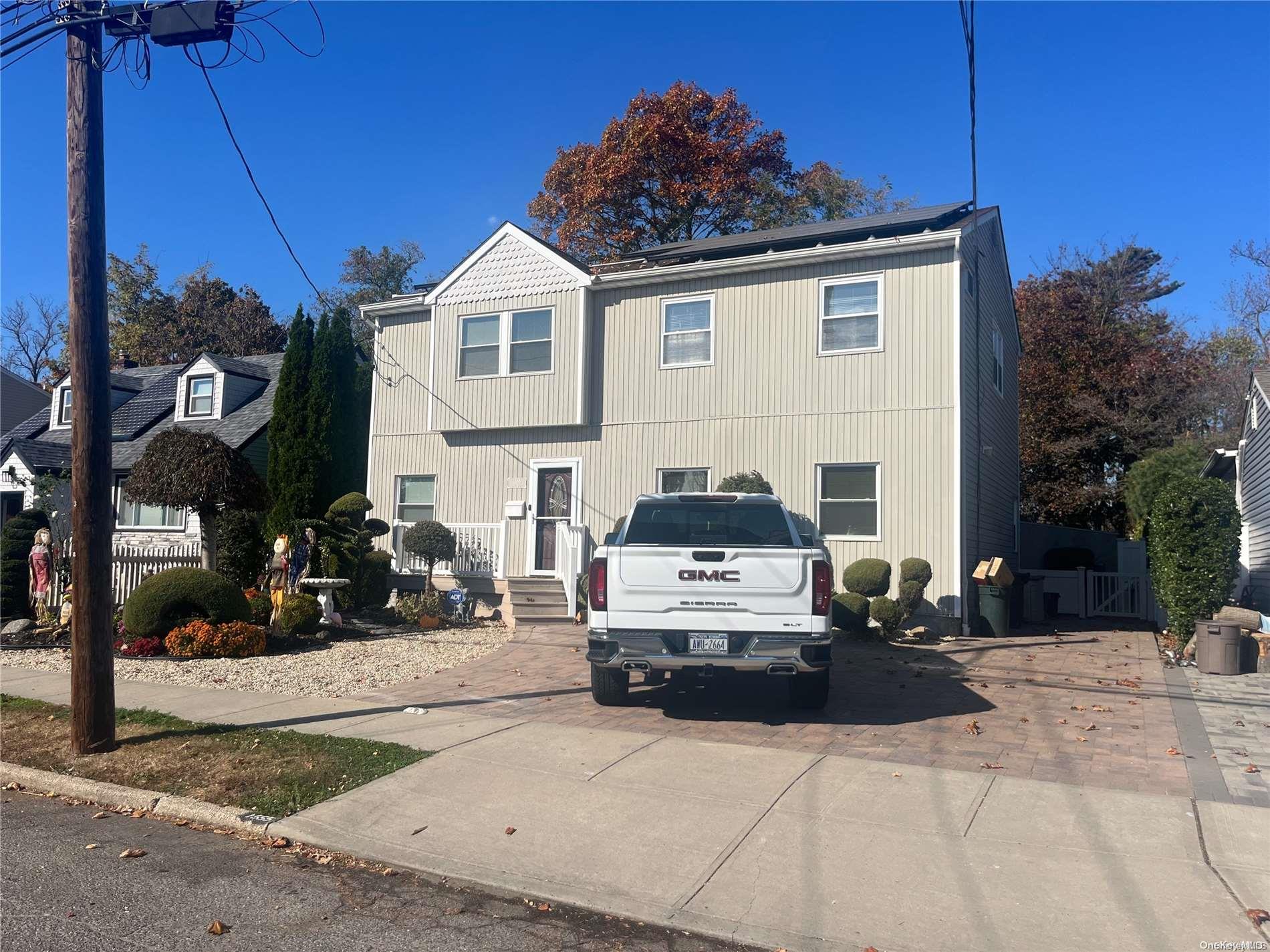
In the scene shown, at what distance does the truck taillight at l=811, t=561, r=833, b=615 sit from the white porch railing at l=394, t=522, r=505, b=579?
9.97 m

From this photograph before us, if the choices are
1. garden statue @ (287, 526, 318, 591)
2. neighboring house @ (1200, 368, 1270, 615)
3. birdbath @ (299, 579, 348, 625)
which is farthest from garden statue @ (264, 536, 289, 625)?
neighboring house @ (1200, 368, 1270, 615)

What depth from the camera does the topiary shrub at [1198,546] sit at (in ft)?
41.4

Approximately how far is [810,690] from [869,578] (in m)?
5.98

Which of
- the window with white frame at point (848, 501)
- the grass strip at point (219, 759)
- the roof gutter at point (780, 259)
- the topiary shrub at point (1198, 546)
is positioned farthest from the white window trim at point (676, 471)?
the grass strip at point (219, 759)

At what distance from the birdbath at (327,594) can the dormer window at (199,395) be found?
14464 millimetres

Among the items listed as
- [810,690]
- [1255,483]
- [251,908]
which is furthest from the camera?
[1255,483]

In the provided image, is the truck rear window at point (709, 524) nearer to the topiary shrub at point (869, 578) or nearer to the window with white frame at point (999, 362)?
the topiary shrub at point (869, 578)

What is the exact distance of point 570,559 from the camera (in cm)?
1620

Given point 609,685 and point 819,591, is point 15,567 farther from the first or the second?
point 819,591

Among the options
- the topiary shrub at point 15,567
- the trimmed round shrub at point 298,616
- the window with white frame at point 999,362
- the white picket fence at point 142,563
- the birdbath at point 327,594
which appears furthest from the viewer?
the window with white frame at point 999,362

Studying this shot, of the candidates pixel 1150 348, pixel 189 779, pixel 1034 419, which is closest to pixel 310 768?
pixel 189 779

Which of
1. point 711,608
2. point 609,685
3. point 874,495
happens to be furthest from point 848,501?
point 711,608

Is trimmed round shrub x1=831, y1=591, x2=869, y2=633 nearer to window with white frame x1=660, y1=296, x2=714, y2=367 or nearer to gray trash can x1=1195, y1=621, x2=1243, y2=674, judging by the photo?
gray trash can x1=1195, y1=621, x2=1243, y2=674

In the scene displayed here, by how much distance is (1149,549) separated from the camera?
46.3 feet
